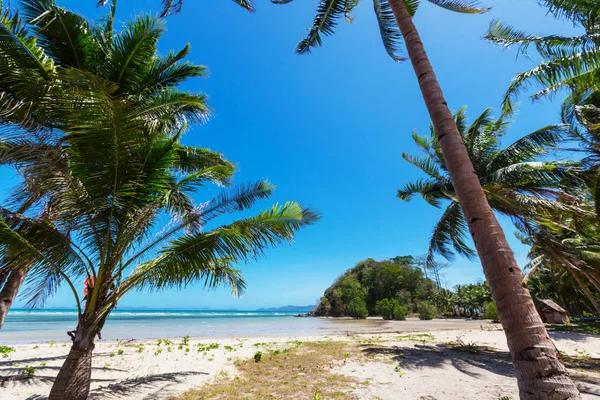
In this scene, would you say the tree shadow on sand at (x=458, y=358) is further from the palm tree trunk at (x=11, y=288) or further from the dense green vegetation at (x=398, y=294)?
the dense green vegetation at (x=398, y=294)

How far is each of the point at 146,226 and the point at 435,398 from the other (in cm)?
605

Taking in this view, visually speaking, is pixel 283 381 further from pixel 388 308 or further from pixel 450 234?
pixel 388 308

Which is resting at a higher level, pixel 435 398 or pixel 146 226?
pixel 146 226

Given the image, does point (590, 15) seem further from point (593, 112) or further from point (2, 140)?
point (2, 140)

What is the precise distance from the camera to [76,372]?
4.12 metres

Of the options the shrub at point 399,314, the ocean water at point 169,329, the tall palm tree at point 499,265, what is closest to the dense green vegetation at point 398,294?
the shrub at point 399,314

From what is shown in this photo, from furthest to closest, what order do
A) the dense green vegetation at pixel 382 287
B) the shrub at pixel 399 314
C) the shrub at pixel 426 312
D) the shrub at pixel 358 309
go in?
the dense green vegetation at pixel 382 287
the shrub at pixel 358 309
the shrub at pixel 426 312
the shrub at pixel 399 314

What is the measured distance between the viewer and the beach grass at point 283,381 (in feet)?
16.1

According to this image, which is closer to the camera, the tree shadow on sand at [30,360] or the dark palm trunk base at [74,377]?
the dark palm trunk base at [74,377]

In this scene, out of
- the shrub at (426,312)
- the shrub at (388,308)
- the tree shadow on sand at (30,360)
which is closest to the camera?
the tree shadow on sand at (30,360)

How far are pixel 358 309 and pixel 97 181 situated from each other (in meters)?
42.5

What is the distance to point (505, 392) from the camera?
15.7 ft

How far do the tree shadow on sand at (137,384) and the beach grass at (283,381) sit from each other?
0.87m

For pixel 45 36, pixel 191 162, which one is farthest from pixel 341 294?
pixel 45 36
